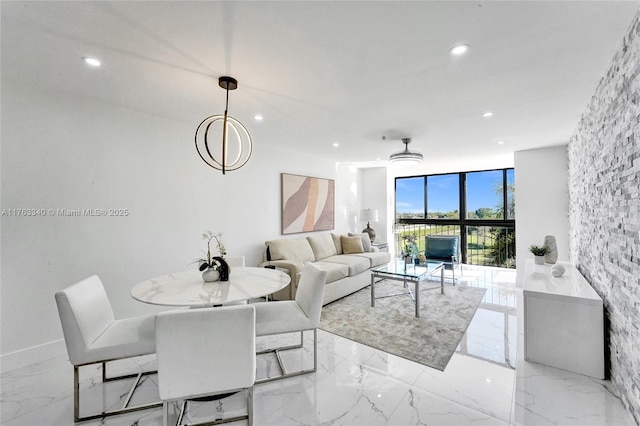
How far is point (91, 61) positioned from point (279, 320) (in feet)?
8.06

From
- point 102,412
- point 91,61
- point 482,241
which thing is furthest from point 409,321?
point 482,241

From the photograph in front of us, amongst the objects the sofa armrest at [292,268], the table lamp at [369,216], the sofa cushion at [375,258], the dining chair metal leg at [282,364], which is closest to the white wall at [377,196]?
the table lamp at [369,216]

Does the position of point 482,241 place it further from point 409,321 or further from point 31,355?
point 31,355

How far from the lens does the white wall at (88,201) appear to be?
236cm

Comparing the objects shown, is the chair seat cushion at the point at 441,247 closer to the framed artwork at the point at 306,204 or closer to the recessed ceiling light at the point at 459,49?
the framed artwork at the point at 306,204

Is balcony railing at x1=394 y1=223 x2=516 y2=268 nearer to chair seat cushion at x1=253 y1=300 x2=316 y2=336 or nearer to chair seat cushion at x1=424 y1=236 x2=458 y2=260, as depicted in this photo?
chair seat cushion at x1=424 y1=236 x2=458 y2=260

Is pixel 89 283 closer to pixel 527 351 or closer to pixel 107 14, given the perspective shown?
pixel 107 14

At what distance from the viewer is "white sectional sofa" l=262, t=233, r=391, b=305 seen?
12.7ft

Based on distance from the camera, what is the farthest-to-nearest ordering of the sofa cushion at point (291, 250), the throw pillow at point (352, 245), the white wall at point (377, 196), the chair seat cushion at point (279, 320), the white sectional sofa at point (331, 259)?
the white wall at point (377, 196)
the throw pillow at point (352, 245)
the sofa cushion at point (291, 250)
the white sectional sofa at point (331, 259)
the chair seat cushion at point (279, 320)

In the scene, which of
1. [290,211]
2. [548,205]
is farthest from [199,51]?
[548,205]

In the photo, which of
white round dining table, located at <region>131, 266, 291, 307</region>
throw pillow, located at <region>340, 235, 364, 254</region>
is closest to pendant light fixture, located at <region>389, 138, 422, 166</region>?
throw pillow, located at <region>340, 235, 364, 254</region>

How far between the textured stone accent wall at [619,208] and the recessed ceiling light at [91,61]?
11.6 ft

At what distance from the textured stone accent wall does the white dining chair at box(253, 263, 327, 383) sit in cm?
202

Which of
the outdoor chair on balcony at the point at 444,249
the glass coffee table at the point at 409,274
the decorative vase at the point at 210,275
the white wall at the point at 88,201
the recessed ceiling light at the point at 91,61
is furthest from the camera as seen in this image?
the outdoor chair on balcony at the point at 444,249
